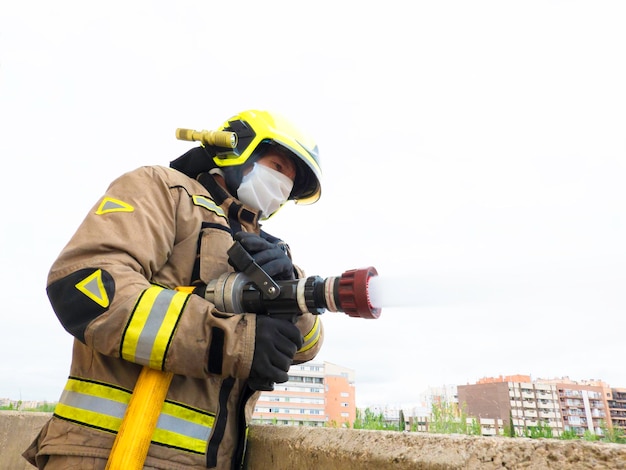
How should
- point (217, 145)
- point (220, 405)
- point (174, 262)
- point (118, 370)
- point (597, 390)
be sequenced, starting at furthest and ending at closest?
1. point (597, 390)
2. point (217, 145)
3. point (174, 262)
4. point (220, 405)
5. point (118, 370)

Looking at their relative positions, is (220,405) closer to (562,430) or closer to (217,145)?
(217,145)

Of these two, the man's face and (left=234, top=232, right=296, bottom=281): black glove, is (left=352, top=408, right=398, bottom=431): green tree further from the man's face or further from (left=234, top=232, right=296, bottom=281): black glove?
the man's face

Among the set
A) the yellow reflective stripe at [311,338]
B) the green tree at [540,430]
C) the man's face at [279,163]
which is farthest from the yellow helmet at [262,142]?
the green tree at [540,430]

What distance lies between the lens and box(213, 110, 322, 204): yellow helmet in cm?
241

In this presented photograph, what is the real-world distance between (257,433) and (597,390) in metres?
93.9

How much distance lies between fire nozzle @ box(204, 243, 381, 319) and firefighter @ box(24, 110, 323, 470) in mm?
79

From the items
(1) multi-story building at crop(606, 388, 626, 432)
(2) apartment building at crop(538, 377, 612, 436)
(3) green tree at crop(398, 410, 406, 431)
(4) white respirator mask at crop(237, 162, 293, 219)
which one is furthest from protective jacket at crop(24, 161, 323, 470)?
(1) multi-story building at crop(606, 388, 626, 432)

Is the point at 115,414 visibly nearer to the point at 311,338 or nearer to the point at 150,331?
the point at 150,331

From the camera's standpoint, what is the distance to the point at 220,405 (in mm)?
1821

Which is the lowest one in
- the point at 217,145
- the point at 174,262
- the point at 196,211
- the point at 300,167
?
the point at 174,262

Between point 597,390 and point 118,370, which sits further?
point 597,390

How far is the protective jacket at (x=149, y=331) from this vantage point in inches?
60.7

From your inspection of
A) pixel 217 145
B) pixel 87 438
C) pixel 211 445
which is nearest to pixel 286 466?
pixel 211 445

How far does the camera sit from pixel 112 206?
5.84ft
